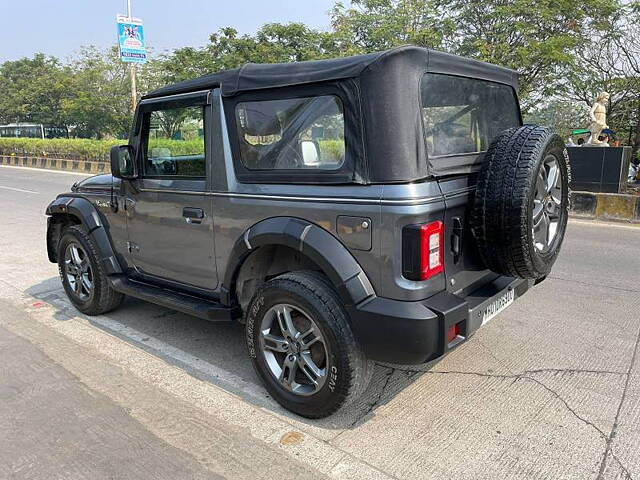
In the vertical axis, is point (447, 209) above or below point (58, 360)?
above

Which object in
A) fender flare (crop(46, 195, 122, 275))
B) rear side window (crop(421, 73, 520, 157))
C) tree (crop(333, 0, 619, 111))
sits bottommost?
fender flare (crop(46, 195, 122, 275))

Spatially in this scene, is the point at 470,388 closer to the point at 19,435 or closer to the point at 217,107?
the point at 217,107

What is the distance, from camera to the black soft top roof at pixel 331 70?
2.68m

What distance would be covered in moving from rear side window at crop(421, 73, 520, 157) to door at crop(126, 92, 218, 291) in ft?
4.86

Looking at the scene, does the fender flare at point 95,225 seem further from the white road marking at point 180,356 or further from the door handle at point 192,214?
the door handle at point 192,214

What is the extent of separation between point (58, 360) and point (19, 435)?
1019mm

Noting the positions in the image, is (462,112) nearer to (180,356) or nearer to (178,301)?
(178,301)

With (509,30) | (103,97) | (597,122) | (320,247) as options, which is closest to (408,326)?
(320,247)

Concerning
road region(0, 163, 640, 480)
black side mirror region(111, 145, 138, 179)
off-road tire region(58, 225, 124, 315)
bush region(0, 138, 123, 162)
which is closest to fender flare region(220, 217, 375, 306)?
road region(0, 163, 640, 480)

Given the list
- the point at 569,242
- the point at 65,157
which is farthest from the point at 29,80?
the point at 569,242

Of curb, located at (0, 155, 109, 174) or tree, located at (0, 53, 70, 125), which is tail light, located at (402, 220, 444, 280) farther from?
tree, located at (0, 53, 70, 125)

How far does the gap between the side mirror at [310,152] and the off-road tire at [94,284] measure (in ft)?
7.81

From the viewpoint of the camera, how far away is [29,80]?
4881 centimetres

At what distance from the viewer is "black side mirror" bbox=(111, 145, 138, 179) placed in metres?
3.96
